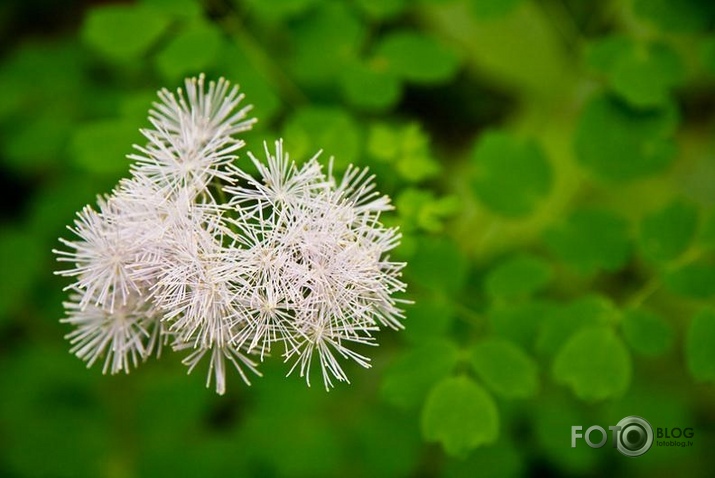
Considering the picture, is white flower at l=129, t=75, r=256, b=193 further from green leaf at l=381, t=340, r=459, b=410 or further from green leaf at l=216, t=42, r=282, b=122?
green leaf at l=381, t=340, r=459, b=410

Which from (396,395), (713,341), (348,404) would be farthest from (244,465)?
(713,341)

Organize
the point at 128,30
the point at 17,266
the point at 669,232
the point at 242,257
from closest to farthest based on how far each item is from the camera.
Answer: the point at 242,257 → the point at 669,232 → the point at 128,30 → the point at 17,266

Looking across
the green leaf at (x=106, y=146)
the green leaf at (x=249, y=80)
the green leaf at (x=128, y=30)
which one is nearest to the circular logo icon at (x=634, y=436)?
the green leaf at (x=249, y=80)

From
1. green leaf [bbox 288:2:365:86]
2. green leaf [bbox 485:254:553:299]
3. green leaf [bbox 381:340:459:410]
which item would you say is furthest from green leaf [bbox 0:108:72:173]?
green leaf [bbox 485:254:553:299]

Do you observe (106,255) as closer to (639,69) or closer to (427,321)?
(427,321)

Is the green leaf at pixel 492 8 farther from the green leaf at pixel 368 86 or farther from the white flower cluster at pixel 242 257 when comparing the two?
the white flower cluster at pixel 242 257

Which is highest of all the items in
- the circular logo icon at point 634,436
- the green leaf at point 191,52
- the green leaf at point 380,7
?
the green leaf at point 380,7

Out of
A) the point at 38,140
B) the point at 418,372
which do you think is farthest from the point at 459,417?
the point at 38,140
